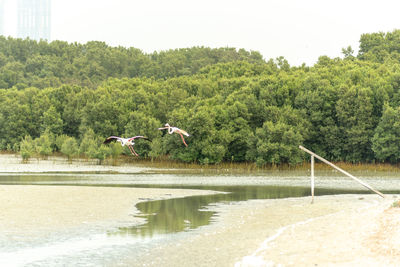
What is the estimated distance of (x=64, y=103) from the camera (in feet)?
374

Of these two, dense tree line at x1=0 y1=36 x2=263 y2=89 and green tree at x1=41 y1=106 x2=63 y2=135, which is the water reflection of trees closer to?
green tree at x1=41 y1=106 x2=63 y2=135

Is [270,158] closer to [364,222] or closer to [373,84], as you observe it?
[373,84]

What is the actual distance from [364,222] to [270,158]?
55410mm

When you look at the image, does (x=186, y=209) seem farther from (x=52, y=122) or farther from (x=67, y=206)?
(x=52, y=122)

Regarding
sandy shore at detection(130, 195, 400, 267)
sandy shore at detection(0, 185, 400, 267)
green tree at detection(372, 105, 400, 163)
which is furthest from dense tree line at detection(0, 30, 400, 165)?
sandy shore at detection(130, 195, 400, 267)

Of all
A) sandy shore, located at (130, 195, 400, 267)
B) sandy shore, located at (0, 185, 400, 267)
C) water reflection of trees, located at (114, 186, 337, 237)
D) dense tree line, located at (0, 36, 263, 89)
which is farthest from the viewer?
dense tree line, located at (0, 36, 263, 89)

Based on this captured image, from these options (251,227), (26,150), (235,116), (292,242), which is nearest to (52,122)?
(26,150)

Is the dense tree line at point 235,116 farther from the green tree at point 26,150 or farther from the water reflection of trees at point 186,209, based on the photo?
the water reflection of trees at point 186,209

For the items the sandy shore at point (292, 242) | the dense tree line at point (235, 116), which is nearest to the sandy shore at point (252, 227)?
the sandy shore at point (292, 242)

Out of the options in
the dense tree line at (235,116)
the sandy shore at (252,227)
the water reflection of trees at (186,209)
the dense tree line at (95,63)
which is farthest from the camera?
the dense tree line at (95,63)

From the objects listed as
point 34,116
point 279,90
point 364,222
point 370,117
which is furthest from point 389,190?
point 34,116

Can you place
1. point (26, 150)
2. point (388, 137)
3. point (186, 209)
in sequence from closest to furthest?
point (186, 209), point (388, 137), point (26, 150)

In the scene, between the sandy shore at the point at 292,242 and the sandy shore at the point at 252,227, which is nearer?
the sandy shore at the point at 292,242

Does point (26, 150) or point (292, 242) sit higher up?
point (26, 150)
